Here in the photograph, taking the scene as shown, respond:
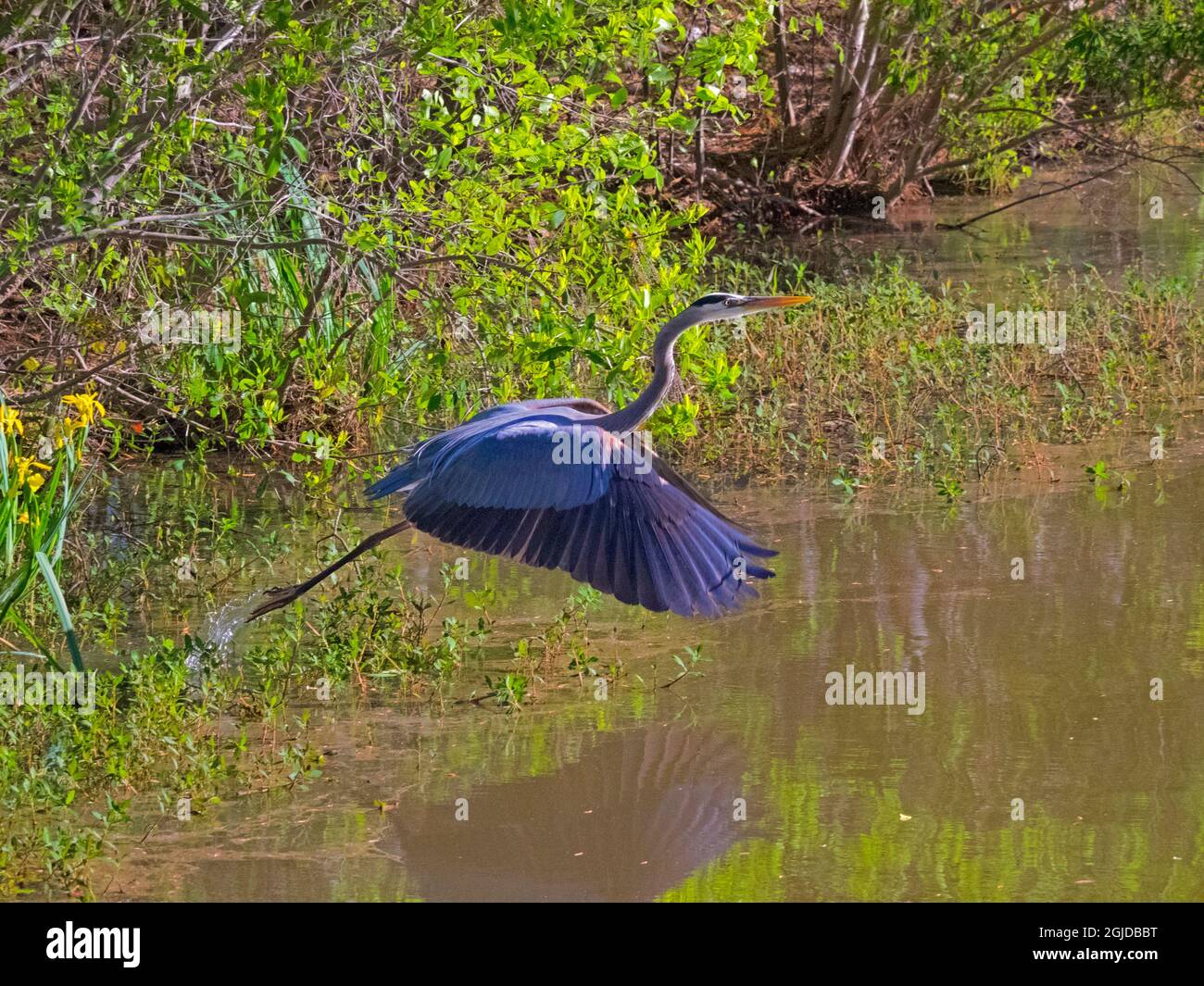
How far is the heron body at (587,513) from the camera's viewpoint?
16.5 ft

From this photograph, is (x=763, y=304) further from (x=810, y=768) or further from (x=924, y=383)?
(x=924, y=383)

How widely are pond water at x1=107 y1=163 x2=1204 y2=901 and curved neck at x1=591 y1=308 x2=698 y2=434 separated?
0.82 meters

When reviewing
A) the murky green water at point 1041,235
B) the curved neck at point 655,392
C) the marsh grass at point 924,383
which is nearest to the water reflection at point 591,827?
the curved neck at point 655,392

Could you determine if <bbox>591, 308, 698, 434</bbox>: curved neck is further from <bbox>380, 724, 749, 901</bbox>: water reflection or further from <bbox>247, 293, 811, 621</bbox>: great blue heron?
<bbox>380, 724, 749, 901</bbox>: water reflection

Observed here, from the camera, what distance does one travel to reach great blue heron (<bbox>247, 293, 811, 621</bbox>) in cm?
504

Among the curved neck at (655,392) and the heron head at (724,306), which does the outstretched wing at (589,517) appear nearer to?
the curved neck at (655,392)

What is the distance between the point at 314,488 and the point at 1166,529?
3.64 metres

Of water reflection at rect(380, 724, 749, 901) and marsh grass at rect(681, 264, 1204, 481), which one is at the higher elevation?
marsh grass at rect(681, 264, 1204, 481)

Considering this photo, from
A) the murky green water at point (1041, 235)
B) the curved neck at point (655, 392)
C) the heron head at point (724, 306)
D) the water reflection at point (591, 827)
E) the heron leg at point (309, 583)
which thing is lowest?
the water reflection at point (591, 827)

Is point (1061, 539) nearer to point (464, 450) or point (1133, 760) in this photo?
point (1133, 760)

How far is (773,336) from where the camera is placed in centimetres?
970

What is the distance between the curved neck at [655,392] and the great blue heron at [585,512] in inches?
3.9

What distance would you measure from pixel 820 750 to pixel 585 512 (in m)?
1.02

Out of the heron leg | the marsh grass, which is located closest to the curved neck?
the heron leg
